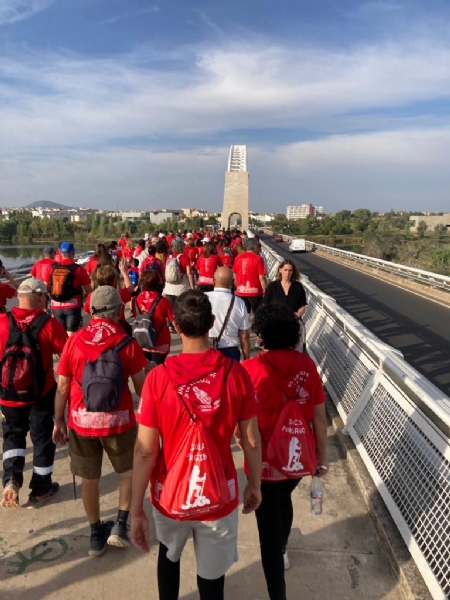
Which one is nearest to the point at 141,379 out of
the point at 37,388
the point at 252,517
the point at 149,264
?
the point at 37,388

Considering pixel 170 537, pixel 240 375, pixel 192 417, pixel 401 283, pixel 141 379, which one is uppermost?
pixel 240 375

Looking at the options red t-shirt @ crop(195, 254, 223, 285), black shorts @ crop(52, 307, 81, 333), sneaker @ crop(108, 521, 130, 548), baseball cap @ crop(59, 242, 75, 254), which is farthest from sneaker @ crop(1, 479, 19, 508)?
red t-shirt @ crop(195, 254, 223, 285)

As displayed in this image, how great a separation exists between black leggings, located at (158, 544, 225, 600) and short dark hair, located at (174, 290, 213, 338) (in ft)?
3.54

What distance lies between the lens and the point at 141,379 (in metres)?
2.96

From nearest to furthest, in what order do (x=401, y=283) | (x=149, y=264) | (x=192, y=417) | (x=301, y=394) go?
(x=192, y=417) < (x=301, y=394) < (x=149, y=264) < (x=401, y=283)

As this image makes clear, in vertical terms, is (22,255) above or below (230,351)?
below

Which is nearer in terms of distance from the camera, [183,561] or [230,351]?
[183,561]

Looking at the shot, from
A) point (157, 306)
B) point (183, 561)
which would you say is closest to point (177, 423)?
point (183, 561)

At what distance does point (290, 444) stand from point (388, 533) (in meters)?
1.27

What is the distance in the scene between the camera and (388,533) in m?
2.98

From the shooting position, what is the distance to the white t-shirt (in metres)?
4.35

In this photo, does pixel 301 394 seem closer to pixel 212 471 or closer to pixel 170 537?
pixel 212 471

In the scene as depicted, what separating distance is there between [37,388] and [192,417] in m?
2.01

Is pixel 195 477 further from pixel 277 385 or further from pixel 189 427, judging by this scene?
pixel 277 385
